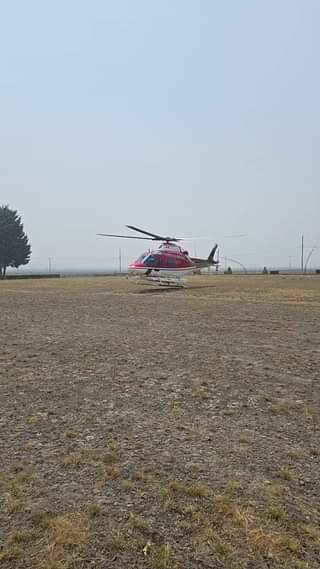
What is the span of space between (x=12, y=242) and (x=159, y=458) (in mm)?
65006

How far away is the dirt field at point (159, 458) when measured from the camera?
Result: 234 centimetres

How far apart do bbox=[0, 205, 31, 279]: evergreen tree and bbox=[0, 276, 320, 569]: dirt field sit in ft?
194

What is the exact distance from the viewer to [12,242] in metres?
63.7

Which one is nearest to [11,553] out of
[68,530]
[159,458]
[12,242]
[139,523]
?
[68,530]

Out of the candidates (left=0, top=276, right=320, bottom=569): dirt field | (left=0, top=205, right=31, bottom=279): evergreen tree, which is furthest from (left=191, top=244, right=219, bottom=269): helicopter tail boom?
(left=0, top=205, right=31, bottom=279): evergreen tree

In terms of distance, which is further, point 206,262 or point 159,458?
point 206,262

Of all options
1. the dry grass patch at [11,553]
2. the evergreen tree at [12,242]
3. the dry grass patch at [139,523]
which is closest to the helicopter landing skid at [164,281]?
the dry grass patch at [139,523]

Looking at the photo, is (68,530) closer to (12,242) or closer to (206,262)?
(206,262)

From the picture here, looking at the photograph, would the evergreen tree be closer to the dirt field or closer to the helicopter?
the helicopter

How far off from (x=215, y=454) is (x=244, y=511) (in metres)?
0.89

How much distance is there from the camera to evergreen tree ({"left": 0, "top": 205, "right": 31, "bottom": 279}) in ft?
206

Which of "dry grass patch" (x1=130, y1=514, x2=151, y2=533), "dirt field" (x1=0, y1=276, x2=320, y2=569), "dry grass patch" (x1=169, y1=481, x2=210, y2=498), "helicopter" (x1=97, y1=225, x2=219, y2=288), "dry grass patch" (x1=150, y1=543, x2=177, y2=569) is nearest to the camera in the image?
"dry grass patch" (x1=150, y1=543, x2=177, y2=569)

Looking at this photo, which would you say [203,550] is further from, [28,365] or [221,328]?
[221,328]

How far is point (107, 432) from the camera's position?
4.02m
